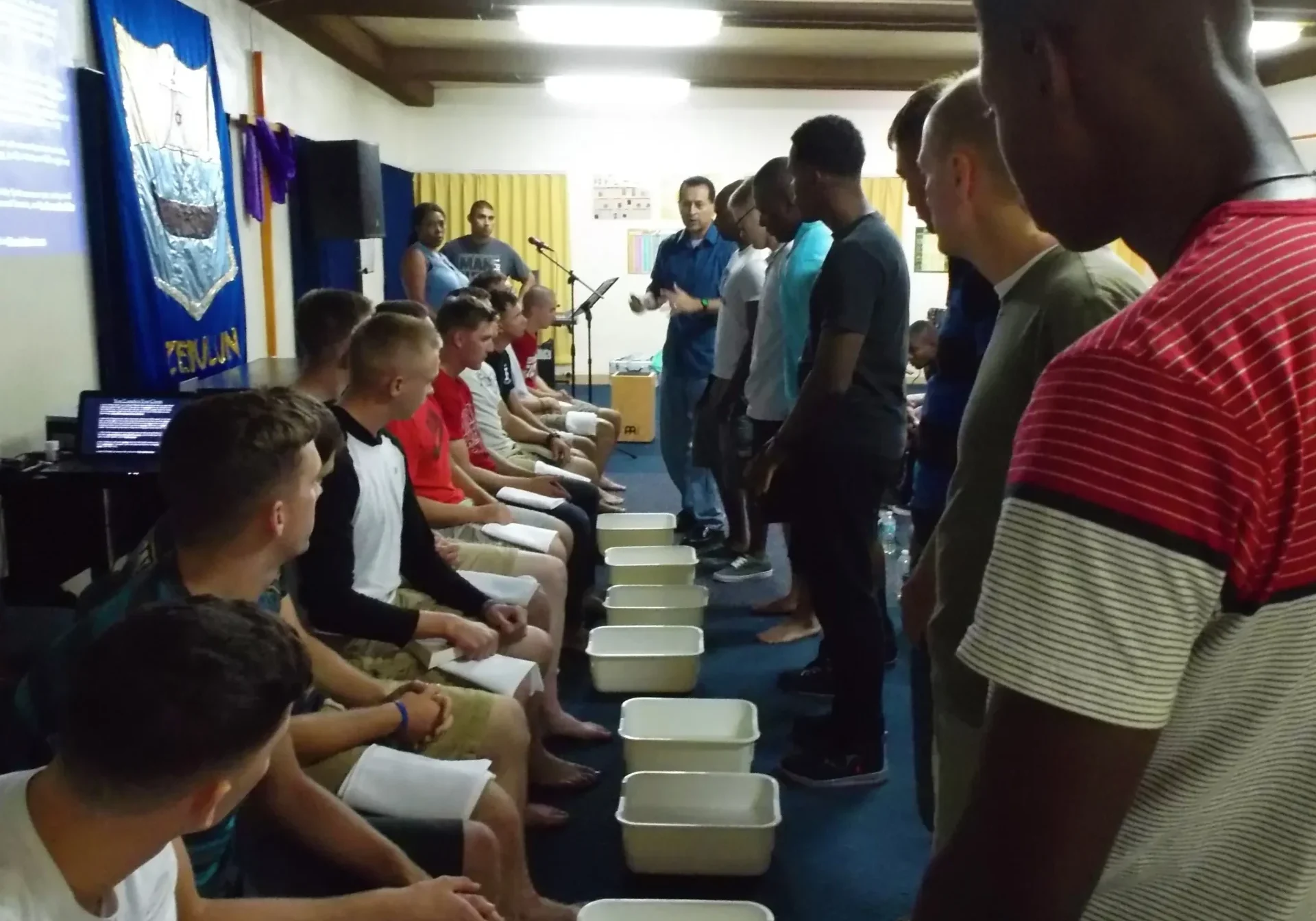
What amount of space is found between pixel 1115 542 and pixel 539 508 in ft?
9.73

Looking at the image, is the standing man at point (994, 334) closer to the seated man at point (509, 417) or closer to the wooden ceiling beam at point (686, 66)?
the seated man at point (509, 417)

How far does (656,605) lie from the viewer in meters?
3.22

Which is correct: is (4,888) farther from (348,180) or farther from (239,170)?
(348,180)

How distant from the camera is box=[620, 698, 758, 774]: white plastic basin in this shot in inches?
89.7

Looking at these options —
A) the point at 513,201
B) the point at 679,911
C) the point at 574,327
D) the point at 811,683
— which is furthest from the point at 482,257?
the point at 679,911

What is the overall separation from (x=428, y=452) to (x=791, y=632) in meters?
1.35

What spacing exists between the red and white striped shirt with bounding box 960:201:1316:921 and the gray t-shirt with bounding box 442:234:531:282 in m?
6.01

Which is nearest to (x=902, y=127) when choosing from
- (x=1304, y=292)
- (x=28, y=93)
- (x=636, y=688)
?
(x=1304, y=292)

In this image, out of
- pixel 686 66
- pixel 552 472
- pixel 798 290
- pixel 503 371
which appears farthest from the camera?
pixel 686 66

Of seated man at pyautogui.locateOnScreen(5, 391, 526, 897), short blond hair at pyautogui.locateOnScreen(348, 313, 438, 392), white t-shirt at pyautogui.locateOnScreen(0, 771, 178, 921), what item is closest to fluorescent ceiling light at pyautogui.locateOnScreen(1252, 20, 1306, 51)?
short blond hair at pyautogui.locateOnScreen(348, 313, 438, 392)

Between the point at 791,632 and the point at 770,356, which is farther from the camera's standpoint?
the point at 791,632

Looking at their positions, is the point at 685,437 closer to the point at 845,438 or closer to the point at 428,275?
the point at 428,275

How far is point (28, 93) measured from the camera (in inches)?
116

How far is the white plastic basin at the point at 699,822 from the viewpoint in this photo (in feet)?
6.73
